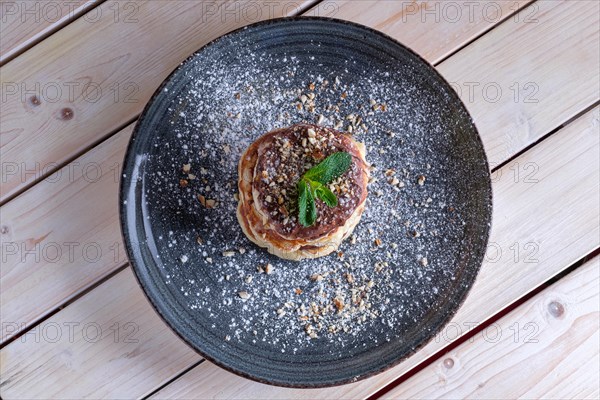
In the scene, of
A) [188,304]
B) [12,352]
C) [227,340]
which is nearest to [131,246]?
[188,304]

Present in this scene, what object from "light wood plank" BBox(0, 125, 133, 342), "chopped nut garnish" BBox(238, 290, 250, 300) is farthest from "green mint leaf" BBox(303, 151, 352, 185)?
"light wood plank" BBox(0, 125, 133, 342)

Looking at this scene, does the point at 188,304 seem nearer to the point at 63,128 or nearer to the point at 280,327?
the point at 280,327

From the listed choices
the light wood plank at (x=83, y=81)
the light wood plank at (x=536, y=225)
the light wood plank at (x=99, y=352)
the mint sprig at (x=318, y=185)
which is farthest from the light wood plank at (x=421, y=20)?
the light wood plank at (x=99, y=352)

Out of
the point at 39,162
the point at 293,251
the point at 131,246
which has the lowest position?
the point at 293,251

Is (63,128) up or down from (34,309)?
up

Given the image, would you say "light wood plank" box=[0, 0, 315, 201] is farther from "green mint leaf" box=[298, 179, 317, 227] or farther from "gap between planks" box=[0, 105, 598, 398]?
"green mint leaf" box=[298, 179, 317, 227]

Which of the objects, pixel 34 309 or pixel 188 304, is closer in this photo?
pixel 188 304
